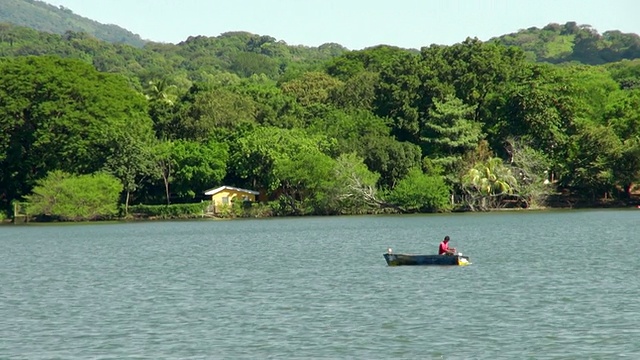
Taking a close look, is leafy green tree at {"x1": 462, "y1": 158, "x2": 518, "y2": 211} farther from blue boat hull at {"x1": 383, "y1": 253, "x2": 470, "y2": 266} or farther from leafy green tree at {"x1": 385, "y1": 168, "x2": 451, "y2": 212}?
blue boat hull at {"x1": 383, "y1": 253, "x2": 470, "y2": 266}

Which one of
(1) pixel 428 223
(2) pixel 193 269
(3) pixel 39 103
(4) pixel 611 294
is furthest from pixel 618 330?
(3) pixel 39 103

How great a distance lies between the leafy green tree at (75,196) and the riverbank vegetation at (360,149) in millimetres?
132

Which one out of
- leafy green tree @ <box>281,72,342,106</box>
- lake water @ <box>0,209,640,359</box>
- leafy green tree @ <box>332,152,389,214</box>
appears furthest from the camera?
leafy green tree @ <box>281,72,342,106</box>

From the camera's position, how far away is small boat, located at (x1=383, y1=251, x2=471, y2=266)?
4122 centimetres

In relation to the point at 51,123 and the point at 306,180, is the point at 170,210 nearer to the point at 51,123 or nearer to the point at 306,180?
the point at 51,123

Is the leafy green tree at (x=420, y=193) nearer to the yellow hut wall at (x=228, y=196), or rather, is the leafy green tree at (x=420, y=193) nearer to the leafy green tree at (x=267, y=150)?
the leafy green tree at (x=267, y=150)

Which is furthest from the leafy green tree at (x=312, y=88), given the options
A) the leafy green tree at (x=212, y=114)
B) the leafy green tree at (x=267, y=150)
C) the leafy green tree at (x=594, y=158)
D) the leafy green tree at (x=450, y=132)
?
the leafy green tree at (x=594, y=158)

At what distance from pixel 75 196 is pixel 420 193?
26.4 m

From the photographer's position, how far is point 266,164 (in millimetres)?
89250

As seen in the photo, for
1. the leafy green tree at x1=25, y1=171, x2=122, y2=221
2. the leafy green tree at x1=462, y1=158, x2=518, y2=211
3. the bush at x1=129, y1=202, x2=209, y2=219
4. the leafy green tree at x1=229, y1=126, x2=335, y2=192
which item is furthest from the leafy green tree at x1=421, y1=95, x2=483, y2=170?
the leafy green tree at x1=25, y1=171, x2=122, y2=221

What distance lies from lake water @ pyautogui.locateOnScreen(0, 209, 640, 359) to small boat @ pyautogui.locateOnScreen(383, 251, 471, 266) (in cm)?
32

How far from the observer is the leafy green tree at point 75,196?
84500 mm

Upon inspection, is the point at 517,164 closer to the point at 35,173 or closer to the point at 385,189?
the point at 385,189

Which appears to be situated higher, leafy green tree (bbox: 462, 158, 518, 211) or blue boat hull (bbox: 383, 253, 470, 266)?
leafy green tree (bbox: 462, 158, 518, 211)
